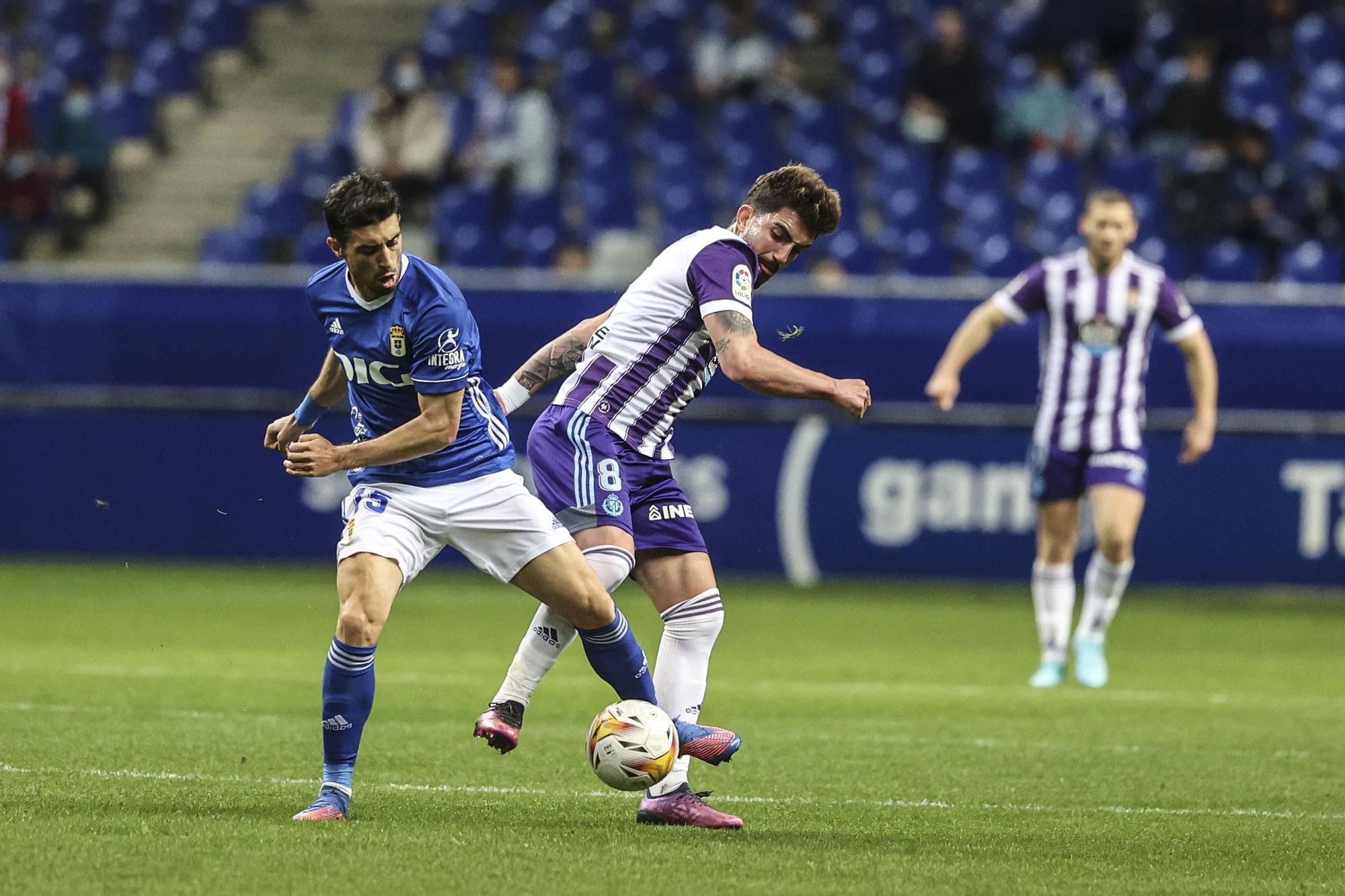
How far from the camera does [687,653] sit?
20.3 ft

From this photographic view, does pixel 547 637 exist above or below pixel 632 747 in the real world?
above

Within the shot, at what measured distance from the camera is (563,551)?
5793 millimetres

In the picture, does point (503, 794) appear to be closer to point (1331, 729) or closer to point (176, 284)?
point (1331, 729)

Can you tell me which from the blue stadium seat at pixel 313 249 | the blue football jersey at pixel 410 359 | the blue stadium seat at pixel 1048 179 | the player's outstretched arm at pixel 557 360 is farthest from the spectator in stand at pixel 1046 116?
the blue football jersey at pixel 410 359

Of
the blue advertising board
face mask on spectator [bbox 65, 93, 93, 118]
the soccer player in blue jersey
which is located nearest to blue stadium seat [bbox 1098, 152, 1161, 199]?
the blue advertising board

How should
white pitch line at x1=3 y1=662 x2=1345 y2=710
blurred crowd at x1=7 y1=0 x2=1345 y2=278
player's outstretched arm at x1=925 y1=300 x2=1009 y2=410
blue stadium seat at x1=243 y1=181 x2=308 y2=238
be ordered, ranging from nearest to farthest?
white pitch line at x1=3 y1=662 x2=1345 y2=710 → player's outstretched arm at x1=925 y1=300 x2=1009 y2=410 → blurred crowd at x1=7 y1=0 x2=1345 y2=278 → blue stadium seat at x1=243 y1=181 x2=308 y2=238

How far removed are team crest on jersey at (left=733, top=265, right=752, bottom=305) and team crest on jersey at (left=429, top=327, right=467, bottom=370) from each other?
0.80 m


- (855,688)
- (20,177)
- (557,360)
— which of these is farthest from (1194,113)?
(557,360)

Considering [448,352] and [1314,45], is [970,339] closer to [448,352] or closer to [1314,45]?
[448,352]

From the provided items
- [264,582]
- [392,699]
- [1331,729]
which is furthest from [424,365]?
[264,582]

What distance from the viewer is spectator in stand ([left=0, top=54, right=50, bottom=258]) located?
61.3ft

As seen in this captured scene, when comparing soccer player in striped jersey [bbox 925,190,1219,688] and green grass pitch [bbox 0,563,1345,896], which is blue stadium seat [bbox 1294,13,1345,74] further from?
soccer player in striped jersey [bbox 925,190,1219,688]

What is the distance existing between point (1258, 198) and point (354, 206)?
Answer: 11375mm

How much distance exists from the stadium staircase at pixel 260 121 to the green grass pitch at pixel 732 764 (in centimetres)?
748
